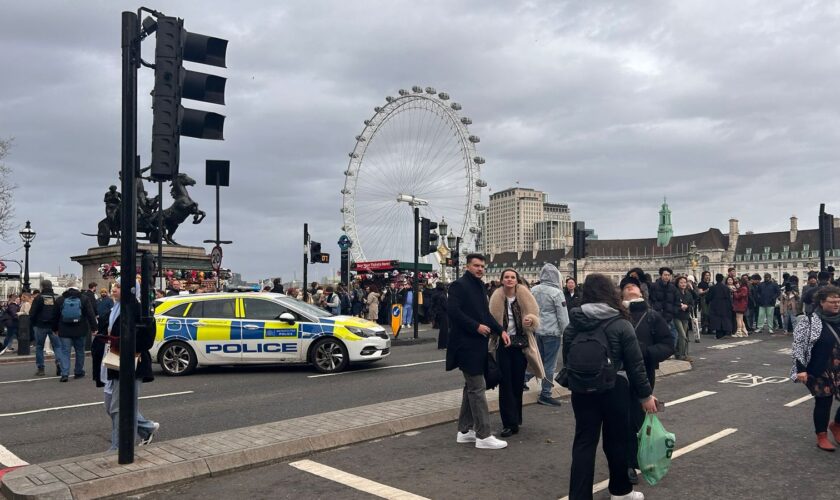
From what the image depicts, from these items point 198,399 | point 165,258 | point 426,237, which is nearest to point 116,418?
point 198,399

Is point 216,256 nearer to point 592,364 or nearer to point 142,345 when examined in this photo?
point 142,345

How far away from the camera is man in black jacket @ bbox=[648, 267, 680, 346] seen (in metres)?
14.1

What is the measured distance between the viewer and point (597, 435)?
17.0 ft

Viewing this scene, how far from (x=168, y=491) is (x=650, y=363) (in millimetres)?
4286

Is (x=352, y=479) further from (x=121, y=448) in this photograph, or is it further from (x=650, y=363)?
(x=650, y=363)

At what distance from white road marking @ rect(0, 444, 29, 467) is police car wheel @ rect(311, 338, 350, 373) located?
6394mm

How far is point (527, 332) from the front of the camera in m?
8.02

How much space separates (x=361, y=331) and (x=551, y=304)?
524 cm

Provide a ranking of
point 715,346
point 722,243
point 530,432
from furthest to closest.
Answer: point 722,243, point 715,346, point 530,432

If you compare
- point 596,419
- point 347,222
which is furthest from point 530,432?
point 347,222

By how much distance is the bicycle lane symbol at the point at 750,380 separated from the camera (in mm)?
11703

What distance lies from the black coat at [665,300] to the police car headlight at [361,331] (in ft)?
18.5

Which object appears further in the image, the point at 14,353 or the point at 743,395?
the point at 14,353

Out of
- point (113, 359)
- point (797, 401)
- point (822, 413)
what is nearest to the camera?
point (113, 359)
